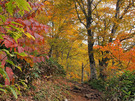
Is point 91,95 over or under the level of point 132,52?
under

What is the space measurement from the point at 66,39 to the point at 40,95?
7.20 metres

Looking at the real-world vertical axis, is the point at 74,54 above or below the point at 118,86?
above

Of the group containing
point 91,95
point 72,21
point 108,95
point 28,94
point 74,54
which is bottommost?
point 91,95

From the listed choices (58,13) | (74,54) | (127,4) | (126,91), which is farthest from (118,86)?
(74,54)

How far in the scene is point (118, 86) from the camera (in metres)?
3.72

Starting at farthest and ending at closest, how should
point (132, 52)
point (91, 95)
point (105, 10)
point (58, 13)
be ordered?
1. point (58, 13)
2. point (105, 10)
3. point (91, 95)
4. point (132, 52)

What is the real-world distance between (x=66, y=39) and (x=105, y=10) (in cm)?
459

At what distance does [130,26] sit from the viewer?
6715 millimetres

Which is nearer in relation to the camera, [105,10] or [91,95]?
[91,95]

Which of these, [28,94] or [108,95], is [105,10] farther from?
[28,94]

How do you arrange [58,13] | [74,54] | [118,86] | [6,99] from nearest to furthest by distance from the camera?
1. [6,99]
2. [118,86]
3. [58,13]
4. [74,54]

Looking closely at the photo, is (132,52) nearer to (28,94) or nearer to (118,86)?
(118,86)

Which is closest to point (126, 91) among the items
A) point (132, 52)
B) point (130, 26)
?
point (132, 52)

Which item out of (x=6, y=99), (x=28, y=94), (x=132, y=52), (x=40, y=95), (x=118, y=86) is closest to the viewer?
(x=6, y=99)
